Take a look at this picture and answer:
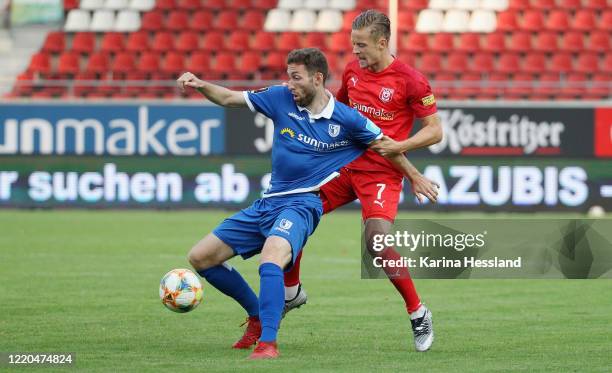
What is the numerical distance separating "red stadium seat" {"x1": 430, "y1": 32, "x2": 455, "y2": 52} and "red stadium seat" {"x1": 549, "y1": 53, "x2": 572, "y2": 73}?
2117mm

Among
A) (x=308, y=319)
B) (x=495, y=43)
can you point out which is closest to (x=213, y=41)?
(x=495, y=43)

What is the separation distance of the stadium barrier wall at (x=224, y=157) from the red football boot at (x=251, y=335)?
1185cm

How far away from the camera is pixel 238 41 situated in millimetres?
26703

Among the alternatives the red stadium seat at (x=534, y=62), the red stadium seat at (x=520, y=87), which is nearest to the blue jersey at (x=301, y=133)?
the red stadium seat at (x=520, y=87)

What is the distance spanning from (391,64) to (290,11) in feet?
61.9

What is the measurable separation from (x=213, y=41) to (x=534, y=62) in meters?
6.72

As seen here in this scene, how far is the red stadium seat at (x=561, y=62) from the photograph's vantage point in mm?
25844

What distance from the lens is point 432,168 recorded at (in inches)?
795

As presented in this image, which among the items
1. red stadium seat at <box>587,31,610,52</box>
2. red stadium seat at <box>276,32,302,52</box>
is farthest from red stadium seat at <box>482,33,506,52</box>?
red stadium seat at <box>276,32,302,52</box>

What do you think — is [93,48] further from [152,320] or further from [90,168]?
[152,320]

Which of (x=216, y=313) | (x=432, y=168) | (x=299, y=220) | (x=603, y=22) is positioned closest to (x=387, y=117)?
(x=299, y=220)

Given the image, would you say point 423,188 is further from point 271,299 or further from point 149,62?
point 149,62

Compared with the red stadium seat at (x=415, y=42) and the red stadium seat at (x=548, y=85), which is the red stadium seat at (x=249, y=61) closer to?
the red stadium seat at (x=415, y=42)

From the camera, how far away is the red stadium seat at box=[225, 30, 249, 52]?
26.6 metres
